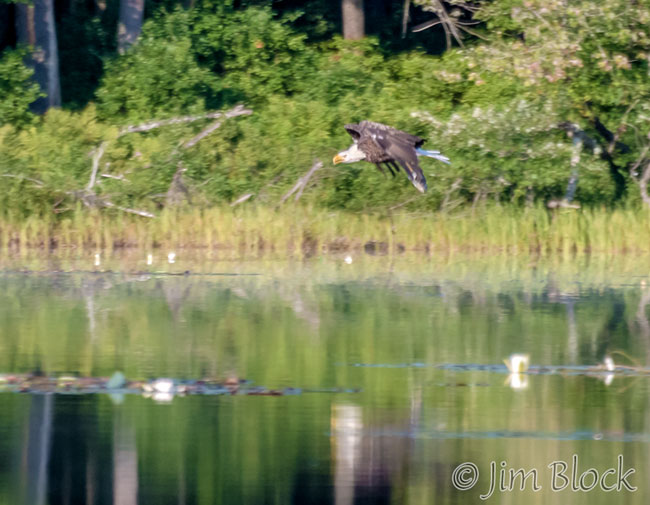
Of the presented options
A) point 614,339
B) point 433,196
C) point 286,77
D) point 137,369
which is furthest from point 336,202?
point 137,369

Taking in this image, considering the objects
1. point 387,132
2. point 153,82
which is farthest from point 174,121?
point 387,132

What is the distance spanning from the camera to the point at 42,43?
25.5m

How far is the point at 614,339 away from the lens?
A: 1211 centimetres

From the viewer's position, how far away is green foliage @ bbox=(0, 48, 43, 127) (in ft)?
77.1

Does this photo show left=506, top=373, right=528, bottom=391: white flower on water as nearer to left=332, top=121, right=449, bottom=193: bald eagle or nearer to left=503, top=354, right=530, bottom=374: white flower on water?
left=503, top=354, right=530, bottom=374: white flower on water

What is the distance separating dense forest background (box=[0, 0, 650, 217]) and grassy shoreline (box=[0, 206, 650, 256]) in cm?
39

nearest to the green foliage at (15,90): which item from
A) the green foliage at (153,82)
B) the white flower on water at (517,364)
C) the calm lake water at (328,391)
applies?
the green foliage at (153,82)

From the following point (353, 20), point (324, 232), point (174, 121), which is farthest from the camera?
point (353, 20)

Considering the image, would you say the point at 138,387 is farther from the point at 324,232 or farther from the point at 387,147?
the point at 324,232

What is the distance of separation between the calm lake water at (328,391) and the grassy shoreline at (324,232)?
12.3ft

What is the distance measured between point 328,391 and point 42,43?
17.3 m

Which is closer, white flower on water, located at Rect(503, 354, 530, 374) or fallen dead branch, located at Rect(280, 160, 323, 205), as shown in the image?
white flower on water, located at Rect(503, 354, 530, 374)

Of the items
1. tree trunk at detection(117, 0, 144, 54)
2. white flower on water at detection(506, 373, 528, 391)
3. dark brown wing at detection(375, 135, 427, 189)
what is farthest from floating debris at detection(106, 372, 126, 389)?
tree trunk at detection(117, 0, 144, 54)

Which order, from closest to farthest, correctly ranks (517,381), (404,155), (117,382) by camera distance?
1. (117,382)
2. (517,381)
3. (404,155)
